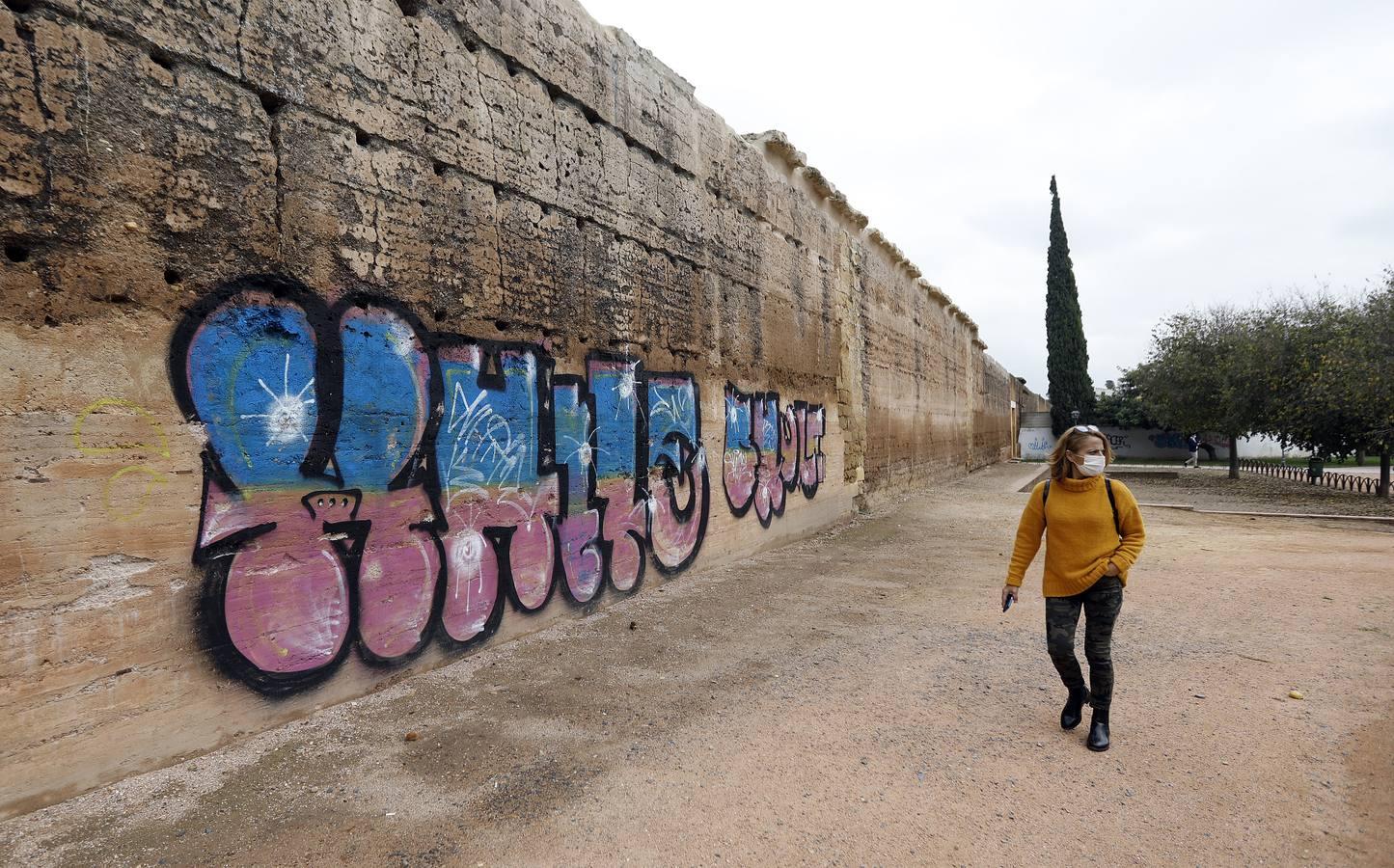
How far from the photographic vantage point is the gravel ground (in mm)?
13102

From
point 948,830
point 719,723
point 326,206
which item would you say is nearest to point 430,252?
point 326,206

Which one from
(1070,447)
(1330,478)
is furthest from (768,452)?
(1330,478)

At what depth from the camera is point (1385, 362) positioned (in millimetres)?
12125

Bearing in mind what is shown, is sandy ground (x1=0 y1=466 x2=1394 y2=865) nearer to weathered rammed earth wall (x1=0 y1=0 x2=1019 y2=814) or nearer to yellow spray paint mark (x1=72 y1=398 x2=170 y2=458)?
weathered rammed earth wall (x1=0 y1=0 x2=1019 y2=814)

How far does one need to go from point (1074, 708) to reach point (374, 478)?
3.89m

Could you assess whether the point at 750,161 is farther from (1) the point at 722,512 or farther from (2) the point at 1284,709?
(2) the point at 1284,709

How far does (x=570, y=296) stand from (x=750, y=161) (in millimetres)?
4056

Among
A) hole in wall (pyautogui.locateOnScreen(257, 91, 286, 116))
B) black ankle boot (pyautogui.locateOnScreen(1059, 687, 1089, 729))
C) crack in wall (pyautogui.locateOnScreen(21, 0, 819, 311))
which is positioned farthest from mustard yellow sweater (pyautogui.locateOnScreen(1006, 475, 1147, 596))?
hole in wall (pyautogui.locateOnScreen(257, 91, 286, 116))

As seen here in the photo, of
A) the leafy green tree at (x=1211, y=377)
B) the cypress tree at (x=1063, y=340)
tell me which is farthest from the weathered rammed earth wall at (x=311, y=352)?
the cypress tree at (x=1063, y=340)

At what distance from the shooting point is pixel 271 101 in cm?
358

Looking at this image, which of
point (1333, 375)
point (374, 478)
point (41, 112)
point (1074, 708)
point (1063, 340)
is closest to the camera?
point (41, 112)

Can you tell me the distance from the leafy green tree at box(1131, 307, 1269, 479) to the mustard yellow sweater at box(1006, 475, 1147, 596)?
1679 cm

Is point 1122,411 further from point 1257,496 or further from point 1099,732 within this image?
point 1099,732

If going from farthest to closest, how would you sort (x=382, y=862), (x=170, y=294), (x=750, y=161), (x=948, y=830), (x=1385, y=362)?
(x=1385, y=362) < (x=750, y=161) < (x=170, y=294) < (x=948, y=830) < (x=382, y=862)
